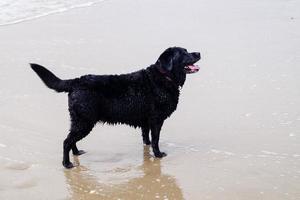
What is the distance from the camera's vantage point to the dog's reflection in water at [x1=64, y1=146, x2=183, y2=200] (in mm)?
4969

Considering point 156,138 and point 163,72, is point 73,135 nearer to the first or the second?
point 156,138

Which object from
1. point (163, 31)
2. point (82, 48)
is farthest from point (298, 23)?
point (82, 48)

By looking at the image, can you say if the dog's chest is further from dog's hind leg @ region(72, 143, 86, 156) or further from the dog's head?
dog's hind leg @ region(72, 143, 86, 156)

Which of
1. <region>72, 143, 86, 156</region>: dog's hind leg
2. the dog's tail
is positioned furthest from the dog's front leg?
the dog's tail

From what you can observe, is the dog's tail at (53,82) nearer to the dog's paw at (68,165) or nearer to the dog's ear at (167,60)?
the dog's paw at (68,165)

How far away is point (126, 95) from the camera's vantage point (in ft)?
19.4

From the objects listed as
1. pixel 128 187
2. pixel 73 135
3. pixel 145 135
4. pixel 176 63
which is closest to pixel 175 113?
pixel 145 135

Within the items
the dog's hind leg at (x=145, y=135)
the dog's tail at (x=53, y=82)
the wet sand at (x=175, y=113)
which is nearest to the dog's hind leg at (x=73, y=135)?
the wet sand at (x=175, y=113)

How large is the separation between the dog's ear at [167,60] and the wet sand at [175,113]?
0.95m

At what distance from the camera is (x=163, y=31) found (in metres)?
10.8

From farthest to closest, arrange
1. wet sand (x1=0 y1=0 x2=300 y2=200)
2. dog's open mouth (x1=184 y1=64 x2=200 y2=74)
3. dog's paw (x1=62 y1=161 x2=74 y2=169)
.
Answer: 1. dog's open mouth (x1=184 y1=64 x2=200 y2=74)
2. dog's paw (x1=62 y1=161 x2=74 y2=169)
3. wet sand (x1=0 y1=0 x2=300 y2=200)

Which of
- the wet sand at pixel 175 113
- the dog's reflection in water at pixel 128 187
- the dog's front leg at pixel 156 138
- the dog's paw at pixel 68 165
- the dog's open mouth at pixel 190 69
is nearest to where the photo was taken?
the dog's reflection in water at pixel 128 187

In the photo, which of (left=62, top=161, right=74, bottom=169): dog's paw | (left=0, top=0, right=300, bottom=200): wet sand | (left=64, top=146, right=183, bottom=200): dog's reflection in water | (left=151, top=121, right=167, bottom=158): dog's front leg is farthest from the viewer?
(left=151, top=121, right=167, bottom=158): dog's front leg

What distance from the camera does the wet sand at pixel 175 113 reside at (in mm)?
5188
